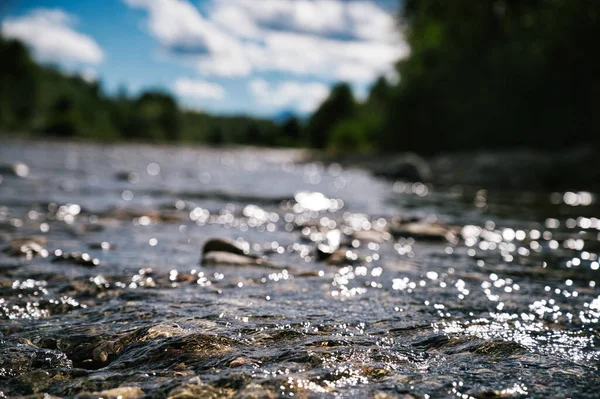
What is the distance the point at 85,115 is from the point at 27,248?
133728 mm

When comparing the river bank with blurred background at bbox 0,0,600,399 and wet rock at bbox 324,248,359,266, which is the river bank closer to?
blurred background at bbox 0,0,600,399

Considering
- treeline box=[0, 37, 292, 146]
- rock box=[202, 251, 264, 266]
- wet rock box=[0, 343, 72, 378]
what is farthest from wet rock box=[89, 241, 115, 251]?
treeline box=[0, 37, 292, 146]

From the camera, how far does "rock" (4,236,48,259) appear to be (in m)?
5.59

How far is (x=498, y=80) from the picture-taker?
33625mm

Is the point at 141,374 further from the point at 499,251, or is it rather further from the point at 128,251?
the point at 499,251

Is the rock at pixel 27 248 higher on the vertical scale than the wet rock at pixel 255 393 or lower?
higher

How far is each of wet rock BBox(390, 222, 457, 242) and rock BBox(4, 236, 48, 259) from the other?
510 centimetres

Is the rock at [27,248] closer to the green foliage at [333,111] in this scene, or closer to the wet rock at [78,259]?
the wet rock at [78,259]

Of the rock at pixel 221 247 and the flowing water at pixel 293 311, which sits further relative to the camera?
the rock at pixel 221 247

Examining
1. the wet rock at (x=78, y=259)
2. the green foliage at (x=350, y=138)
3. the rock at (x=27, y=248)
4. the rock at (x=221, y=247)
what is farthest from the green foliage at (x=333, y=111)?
the wet rock at (x=78, y=259)

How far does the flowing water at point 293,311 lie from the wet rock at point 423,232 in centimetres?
3

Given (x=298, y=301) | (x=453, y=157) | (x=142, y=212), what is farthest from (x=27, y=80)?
(x=298, y=301)

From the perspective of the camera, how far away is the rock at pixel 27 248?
18.3 ft

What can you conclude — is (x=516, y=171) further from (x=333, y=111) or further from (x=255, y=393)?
(x=333, y=111)
